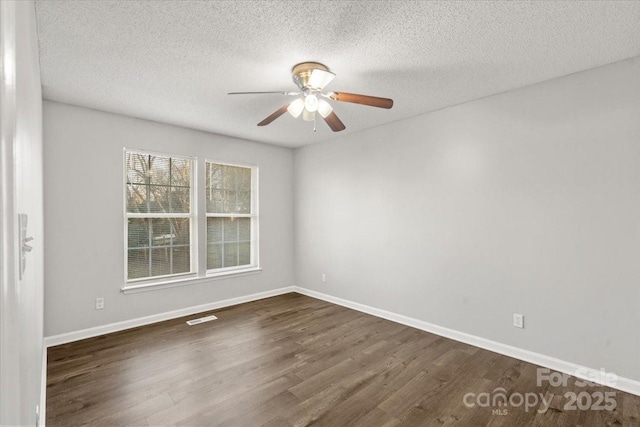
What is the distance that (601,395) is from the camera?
2344mm

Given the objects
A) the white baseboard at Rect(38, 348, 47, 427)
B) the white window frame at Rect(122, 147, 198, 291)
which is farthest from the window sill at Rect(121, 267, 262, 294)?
the white baseboard at Rect(38, 348, 47, 427)

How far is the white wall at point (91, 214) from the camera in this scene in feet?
10.5

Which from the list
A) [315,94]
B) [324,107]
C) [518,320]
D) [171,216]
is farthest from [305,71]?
[518,320]

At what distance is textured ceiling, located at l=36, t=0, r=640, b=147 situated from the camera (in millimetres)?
1839

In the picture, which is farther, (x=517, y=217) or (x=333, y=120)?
(x=517, y=217)

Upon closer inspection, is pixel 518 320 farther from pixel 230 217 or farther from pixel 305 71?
pixel 230 217

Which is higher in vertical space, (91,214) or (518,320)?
(91,214)

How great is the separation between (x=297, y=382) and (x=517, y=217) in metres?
2.59

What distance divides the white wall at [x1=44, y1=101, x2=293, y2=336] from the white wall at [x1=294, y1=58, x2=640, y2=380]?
2.64m

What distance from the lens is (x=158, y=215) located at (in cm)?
397

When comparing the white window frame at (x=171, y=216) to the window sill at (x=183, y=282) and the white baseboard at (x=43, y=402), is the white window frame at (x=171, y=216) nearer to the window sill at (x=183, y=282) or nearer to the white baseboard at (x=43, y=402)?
the window sill at (x=183, y=282)

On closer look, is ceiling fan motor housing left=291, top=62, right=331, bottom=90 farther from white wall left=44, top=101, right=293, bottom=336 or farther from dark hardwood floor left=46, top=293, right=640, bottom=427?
dark hardwood floor left=46, top=293, right=640, bottom=427

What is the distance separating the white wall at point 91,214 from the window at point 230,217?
38 cm

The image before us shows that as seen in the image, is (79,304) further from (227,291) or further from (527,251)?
(527,251)
